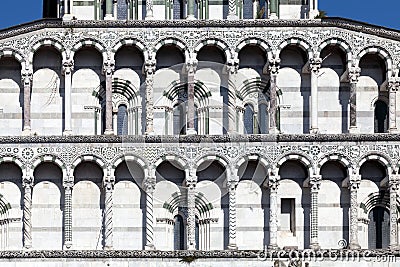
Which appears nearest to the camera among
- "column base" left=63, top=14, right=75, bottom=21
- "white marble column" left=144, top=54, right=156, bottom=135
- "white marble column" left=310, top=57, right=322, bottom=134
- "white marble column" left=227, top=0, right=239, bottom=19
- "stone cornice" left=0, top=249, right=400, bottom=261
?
"stone cornice" left=0, top=249, right=400, bottom=261

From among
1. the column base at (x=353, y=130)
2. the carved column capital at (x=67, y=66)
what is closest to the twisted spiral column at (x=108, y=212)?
the carved column capital at (x=67, y=66)

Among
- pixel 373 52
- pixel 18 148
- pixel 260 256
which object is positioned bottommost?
pixel 260 256

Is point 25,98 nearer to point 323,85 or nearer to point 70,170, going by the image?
point 70,170

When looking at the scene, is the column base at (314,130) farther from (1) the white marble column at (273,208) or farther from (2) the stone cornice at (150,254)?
(2) the stone cornice at (150,254)

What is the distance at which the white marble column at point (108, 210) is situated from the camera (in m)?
37.4

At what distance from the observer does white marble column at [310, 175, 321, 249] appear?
37.5m

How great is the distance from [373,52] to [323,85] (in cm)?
155

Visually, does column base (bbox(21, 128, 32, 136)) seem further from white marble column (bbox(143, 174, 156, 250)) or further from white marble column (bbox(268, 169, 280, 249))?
white marble column (bbox(268, 169, 280, 249))

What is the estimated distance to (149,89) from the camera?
38.0 metres

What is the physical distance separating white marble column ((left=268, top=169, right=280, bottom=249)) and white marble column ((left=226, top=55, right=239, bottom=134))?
1594mm

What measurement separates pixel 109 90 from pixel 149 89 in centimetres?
101

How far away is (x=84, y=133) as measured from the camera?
3819 cm

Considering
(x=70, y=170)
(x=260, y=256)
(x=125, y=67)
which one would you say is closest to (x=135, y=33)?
(x=125, y=67)

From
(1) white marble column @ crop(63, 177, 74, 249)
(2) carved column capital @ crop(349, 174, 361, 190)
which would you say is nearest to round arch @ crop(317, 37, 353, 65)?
(2) carved column capital @ crop(349, 174, 361, 190)
